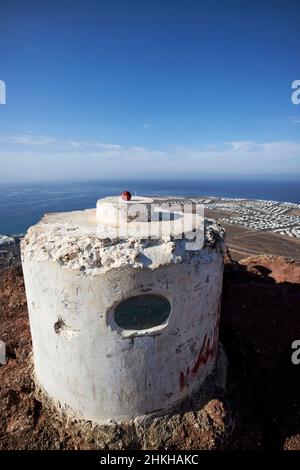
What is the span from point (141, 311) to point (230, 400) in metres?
3.73

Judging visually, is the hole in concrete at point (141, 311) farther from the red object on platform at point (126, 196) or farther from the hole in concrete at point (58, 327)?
the red object on platform at point (126, 196)

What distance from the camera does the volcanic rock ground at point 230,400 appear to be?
6793 mm

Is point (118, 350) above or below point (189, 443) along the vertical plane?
above

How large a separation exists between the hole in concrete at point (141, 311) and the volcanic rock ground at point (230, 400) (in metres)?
2.44

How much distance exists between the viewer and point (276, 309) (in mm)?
11055

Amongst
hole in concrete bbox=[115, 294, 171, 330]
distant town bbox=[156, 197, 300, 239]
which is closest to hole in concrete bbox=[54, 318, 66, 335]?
hole in concrete bbox=[115, 294, 171, 330]

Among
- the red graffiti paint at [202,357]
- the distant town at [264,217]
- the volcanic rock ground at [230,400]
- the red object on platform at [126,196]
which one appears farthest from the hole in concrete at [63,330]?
the distant town at [264,217]

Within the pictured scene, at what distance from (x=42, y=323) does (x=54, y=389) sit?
1.65 metres

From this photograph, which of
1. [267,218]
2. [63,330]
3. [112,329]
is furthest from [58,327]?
[267,218]

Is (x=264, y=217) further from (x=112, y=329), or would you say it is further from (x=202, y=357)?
(x=112, y=329)

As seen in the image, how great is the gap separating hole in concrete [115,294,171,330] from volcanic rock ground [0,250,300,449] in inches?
95.9

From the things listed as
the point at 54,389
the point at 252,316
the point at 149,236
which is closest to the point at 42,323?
the point at 54,389

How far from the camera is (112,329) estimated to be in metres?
6.00
